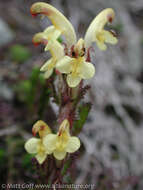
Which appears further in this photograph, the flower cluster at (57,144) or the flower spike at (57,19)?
the flower spike at (57,19)

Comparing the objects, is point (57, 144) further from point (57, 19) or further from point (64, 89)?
point (57, 19)

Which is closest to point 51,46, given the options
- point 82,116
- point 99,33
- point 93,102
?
point 99,33

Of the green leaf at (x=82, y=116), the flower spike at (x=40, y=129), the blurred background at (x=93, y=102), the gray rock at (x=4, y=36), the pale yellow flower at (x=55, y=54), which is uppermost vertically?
the pale yellow flower at (x=55, y=54)

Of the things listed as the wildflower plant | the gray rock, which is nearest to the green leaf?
the wildflower plant

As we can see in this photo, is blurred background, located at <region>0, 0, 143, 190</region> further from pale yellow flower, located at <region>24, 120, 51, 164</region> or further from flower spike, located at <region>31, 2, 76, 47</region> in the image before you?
flower spike, located at <region>31, 2, 76, 47</region>

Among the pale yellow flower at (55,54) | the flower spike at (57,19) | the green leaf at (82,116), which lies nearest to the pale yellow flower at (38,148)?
the green leaf at (82,116)

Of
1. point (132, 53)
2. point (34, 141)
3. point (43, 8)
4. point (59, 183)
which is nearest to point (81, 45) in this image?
point (43, 8)

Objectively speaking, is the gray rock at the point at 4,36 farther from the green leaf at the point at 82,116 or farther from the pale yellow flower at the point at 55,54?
the green leaf at the point at 82,116

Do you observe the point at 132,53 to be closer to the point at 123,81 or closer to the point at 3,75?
the point at 123,81
